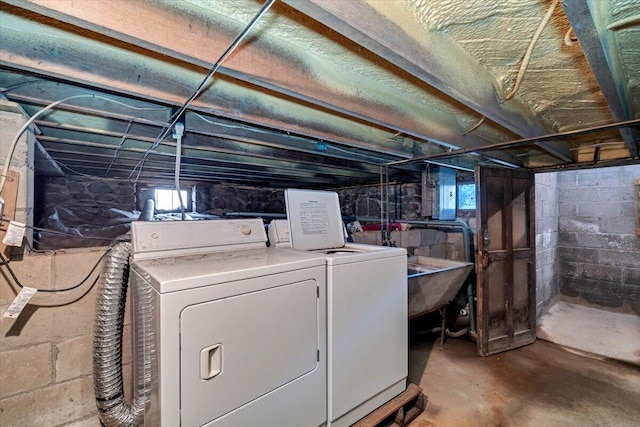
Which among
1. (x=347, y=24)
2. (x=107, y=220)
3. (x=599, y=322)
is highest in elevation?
(x=347, y=24)

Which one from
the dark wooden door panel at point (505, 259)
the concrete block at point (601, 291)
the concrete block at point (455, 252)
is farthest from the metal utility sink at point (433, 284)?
the concrete block at point (601, 291)

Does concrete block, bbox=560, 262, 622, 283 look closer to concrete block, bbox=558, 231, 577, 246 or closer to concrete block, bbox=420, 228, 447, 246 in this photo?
concrete block, bbox=558, 231, 577, 246

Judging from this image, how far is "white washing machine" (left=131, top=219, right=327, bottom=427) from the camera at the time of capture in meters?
0.99

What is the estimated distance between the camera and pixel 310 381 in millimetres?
1351

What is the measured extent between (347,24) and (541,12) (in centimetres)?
80

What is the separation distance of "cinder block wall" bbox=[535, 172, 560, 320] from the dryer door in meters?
3.98

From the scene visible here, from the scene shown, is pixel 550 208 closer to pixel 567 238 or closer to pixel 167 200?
pixel 567 238

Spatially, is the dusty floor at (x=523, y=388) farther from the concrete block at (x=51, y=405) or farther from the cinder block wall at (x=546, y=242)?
the concrete block at (x=51, y=405)

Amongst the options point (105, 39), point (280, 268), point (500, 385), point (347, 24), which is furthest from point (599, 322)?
point (105, 39)

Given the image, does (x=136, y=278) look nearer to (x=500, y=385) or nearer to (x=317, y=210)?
(x=317, y=210)

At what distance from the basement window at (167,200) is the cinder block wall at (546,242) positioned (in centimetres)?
546

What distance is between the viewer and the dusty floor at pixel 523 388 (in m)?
2.09

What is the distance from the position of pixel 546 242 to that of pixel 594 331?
1.25 m

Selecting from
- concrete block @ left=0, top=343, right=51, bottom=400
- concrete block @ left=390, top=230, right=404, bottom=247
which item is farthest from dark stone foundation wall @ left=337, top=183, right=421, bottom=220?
concrete block @ left=0, top=343, right=51, bottom=400
